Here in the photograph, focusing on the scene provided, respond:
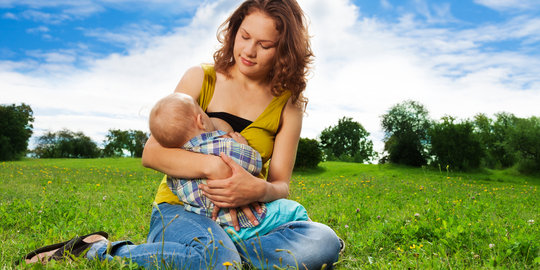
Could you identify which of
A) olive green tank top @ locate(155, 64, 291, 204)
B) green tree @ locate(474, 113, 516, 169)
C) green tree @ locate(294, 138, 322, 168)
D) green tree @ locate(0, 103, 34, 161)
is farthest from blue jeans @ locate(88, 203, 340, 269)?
green tree @ locate(0, 103, 34, 161)

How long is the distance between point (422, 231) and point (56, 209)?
4.22 metres

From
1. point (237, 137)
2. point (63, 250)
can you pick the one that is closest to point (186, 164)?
point (237, 137)

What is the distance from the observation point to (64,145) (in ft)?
164

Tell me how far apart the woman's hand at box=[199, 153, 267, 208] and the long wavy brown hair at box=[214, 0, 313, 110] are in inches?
40.2

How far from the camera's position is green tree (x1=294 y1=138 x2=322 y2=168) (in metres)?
23.0

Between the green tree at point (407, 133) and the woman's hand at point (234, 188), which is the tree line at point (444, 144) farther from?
the woman's hand at point (234, 188)

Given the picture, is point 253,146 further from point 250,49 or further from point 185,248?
point 185,248

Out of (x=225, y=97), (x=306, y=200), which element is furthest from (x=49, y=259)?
(x=306, y=200)

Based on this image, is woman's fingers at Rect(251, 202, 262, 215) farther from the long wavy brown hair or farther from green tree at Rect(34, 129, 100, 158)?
green tree at Rect(34, 129, 100, 158)

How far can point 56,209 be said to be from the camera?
4836mm

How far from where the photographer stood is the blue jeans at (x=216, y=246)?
2.54 m

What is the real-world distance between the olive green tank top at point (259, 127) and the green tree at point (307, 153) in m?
19.6

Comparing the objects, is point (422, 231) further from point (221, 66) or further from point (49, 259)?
point (49, 259)

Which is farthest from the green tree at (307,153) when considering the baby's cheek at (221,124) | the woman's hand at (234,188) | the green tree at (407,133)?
the woman's hand at (234,188)
